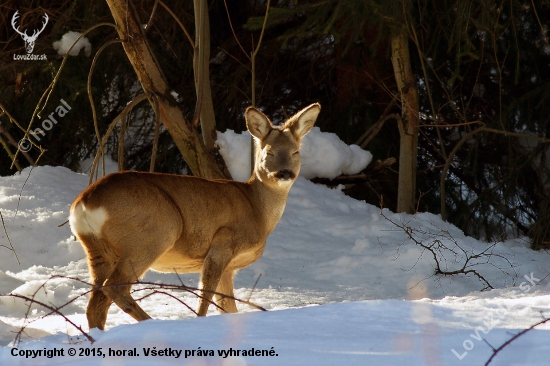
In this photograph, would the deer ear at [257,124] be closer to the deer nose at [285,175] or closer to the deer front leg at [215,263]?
the deer nose at [285,175]

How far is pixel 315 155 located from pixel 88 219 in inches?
211

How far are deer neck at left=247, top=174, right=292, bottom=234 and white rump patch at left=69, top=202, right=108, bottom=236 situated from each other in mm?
1507

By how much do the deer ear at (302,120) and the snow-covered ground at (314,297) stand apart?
58.5 inches

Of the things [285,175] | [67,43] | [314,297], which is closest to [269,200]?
[285,175]

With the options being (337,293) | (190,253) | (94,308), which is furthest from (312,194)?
(94,308)

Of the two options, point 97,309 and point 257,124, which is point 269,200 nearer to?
point 257,124

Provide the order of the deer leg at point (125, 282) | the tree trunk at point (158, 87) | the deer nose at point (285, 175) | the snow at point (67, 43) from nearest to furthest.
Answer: the deer leg at point (125, 282)
the deer nose at point (285, 175)
the tree trunk at point (158, 87)
the snow at point (67, 43)

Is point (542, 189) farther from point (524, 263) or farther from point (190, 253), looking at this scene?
point (190, 253)

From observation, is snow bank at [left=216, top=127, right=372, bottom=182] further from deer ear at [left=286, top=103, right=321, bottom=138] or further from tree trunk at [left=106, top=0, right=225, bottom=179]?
deer ear at [left=286, top=103, right=321, bottom=138]

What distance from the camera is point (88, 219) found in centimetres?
473

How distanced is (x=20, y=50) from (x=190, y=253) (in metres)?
6.55

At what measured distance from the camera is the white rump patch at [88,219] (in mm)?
4715

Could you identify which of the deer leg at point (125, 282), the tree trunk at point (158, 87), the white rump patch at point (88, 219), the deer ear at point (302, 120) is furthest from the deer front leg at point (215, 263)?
the tree trunk at point (158, 87)

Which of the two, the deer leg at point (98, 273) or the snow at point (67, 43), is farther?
the snow at point (67, 43)
